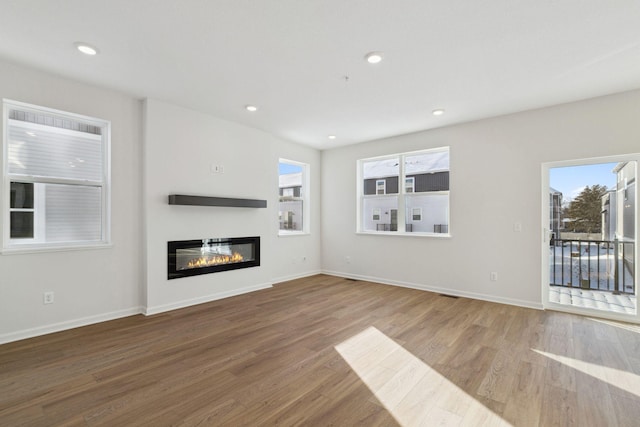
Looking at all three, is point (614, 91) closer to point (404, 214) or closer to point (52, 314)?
point (404, 214)

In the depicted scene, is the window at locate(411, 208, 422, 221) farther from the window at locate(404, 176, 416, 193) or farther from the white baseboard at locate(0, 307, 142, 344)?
the white baseboard at locate(0, 307, 142, 344)

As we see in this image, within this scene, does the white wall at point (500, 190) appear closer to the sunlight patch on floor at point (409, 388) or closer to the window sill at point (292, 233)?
the window sill at point (292, 233)

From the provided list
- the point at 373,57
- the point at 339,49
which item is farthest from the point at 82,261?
the point at 373,57

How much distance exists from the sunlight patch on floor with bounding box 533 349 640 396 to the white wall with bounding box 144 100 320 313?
4.10m

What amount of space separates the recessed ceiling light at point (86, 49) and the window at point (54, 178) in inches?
39.5

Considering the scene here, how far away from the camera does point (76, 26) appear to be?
238cm

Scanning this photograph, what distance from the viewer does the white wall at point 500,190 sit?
3748mm

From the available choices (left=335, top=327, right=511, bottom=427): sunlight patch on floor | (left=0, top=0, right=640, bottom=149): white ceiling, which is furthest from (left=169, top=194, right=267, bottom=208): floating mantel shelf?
(left=335, top=327, right=511, bottom=427): sunlight patch on floor

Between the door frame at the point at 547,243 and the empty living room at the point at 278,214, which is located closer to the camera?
the empty living room at the point at 278,214

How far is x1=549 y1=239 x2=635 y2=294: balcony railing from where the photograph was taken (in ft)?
12.2

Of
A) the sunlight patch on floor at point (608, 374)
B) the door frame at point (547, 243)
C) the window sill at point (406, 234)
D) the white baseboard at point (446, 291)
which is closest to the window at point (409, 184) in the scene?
the window sill at point (406, 234)

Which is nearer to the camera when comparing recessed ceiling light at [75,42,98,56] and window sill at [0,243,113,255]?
recessed ceiling light at [75,42,98,56]

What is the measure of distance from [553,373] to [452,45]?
9.43 ft

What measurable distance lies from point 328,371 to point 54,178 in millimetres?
3592
